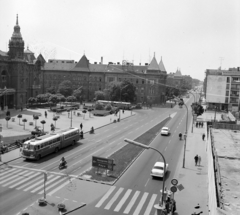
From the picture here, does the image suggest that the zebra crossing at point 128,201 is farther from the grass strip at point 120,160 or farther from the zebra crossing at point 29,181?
the zebra crossing at point 29,181

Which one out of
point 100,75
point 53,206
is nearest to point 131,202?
point 53,206

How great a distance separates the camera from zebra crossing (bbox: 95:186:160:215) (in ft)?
73.4

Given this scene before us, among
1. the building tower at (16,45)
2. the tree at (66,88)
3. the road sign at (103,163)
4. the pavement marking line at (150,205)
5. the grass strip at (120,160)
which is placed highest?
the building tower at (16,45)

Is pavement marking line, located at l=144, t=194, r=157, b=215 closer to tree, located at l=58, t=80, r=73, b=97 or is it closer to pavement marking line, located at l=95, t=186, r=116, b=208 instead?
pavement marking line, located at l=95, t=186, r=116, b=208

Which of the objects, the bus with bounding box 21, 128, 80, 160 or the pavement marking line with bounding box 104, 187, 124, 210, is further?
the bus with bounding box 21, 128, 80, 160

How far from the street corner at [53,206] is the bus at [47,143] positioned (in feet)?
35.0

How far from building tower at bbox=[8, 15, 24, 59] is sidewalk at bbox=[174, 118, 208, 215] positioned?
55.8 meters

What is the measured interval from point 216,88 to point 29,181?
8647cm

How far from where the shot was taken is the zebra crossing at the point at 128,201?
22.4 m

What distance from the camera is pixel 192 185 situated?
27797 millimetres

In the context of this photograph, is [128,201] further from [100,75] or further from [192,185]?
[100,75]

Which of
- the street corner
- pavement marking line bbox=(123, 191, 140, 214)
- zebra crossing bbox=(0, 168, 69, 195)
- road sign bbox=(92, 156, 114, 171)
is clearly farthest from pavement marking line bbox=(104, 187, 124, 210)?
zebra crossing bbox=(0, 168, 69, 195)

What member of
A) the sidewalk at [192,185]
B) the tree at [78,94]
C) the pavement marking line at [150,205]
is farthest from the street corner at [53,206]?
the tree at [78,94]

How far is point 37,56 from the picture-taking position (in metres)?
108
